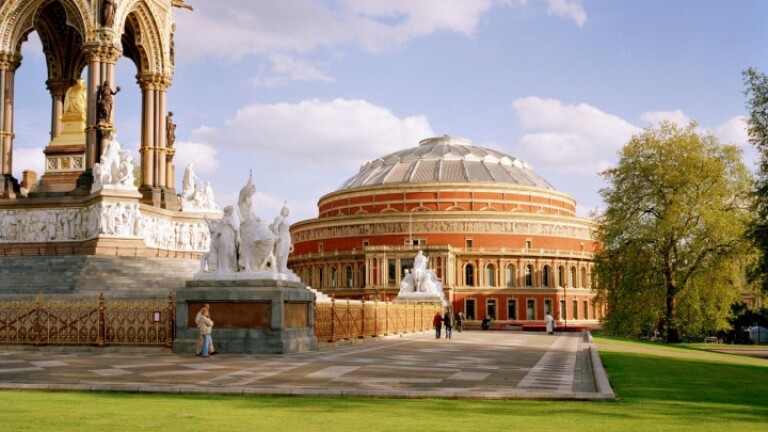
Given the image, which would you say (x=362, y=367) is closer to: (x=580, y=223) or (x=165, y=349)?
(x=165, y=349)

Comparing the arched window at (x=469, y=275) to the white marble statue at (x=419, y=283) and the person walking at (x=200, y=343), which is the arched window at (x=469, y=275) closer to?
the white marble statue at (x=419, y=283)

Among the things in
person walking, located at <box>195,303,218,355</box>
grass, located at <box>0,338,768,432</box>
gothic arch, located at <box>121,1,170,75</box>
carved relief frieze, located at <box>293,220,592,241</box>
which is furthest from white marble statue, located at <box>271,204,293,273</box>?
carved relief frieze, located at <box>293,220,592,241</box>

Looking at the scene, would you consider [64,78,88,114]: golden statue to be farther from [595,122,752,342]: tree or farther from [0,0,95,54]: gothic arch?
[595,122,752,342]: tree

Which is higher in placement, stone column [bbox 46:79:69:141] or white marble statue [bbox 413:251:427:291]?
stone column [bbox 46:79:69:141]

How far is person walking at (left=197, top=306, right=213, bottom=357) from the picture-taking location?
19.0 metres

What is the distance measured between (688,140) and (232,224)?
1259 inches

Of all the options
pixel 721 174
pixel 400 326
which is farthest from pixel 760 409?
pixel 721 174

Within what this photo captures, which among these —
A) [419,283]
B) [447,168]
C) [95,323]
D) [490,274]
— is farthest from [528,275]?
[95,323]

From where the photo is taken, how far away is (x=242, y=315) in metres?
20.1

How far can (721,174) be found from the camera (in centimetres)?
4478

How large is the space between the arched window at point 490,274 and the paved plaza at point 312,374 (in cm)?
6553

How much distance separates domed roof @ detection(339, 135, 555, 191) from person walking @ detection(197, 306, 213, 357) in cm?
7514

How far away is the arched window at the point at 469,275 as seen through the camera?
284 feet

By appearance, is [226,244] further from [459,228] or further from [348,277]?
[348,277]
